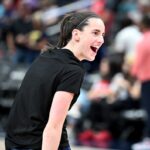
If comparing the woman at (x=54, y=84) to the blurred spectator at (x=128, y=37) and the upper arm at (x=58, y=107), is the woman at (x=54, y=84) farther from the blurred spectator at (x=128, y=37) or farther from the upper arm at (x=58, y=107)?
the blurred spectator at (x=128, y=37)

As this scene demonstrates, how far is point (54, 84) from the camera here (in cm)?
344

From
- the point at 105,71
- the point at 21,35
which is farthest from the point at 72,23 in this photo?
the point at 21,35

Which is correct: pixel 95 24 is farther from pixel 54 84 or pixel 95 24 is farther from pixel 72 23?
pixel 54 84

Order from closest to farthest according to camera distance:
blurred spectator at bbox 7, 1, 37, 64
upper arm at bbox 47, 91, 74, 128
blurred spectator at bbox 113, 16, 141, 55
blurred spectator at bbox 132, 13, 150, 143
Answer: upper arm at bbox 47, 91, 74, 128 → blurred spectator at bbox 132, 13, 150, 143 → blurred spectator at bbox 113, 16, 141, 55 → blurred spectator at bbox 7, 1, 37, 64

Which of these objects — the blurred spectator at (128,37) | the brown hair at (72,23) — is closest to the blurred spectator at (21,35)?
the blurred spectator at (128,37)

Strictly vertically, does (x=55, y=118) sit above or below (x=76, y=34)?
below

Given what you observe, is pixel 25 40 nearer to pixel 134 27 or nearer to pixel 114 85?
pixel 134 27

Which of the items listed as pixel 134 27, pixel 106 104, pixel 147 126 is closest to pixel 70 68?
pixel 147 126

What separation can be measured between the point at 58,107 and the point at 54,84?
16 centimetres

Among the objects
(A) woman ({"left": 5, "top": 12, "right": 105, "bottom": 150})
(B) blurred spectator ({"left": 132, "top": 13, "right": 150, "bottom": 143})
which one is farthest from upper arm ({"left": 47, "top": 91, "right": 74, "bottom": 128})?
(B) blurred spectator ({"left": 132, "top": 13, "right": 150, "bottom": 143})

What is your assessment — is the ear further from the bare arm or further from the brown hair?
the bare arm

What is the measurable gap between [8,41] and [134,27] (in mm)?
3560

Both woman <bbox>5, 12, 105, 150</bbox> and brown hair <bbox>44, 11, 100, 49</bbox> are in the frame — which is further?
brown hair <bbox>44, 11, 100, 49</bbox>

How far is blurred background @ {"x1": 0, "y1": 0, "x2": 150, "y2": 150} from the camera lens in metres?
9.08
